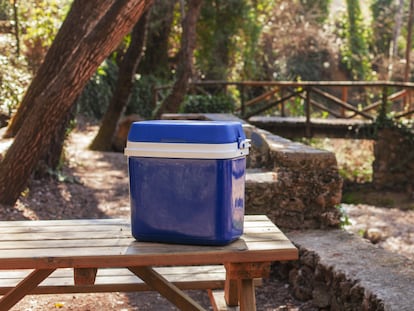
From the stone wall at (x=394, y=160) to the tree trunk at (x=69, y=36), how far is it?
7399mm

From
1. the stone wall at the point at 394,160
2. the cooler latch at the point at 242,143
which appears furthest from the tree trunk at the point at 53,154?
the stone wall at the point at 394,160

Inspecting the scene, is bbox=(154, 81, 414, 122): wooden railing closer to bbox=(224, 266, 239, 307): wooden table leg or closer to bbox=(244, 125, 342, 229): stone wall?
bbox=(244, 125, 342, 229): stone wall

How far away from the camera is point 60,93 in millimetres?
6414

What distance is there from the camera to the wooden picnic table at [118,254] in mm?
2525

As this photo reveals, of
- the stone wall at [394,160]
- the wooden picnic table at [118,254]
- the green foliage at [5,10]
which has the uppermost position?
the green foliage at [5,10]

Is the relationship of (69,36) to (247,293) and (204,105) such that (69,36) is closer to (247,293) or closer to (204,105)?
(247,293)

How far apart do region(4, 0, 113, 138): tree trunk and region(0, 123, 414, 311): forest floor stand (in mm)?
796

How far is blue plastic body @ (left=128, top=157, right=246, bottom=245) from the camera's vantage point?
2590 millimetres

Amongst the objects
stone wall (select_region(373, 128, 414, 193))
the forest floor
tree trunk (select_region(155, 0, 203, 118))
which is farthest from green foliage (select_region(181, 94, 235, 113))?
stone wall (select_region(373, 128, 414, 193))

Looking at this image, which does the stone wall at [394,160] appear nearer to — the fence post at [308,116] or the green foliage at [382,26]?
the fence post at [308,116]

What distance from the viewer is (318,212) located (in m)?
5.60

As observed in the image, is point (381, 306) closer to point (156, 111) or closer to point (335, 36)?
point (156, 111)

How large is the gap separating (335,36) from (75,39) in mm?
20813

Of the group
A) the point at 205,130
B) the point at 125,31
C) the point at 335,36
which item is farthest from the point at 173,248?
the point at 335,36
